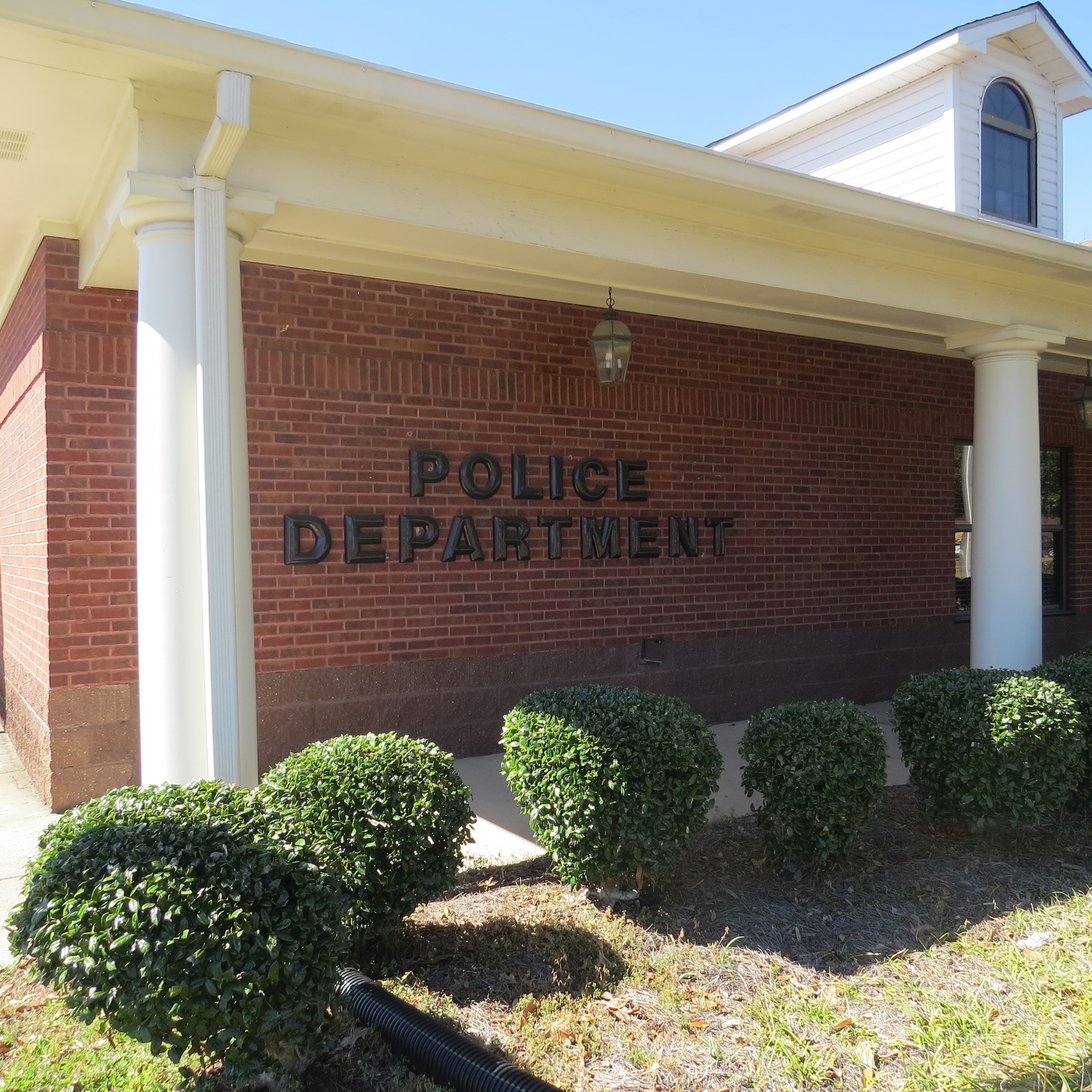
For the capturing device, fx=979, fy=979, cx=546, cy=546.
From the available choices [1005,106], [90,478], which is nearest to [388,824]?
[90,478]

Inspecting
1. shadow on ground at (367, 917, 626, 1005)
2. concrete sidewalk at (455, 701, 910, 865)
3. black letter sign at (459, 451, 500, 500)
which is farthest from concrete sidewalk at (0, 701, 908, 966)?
black letter sign at (459, 451, 500, 500)

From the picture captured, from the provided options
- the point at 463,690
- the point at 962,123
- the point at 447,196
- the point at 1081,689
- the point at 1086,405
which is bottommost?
the point at 463,690

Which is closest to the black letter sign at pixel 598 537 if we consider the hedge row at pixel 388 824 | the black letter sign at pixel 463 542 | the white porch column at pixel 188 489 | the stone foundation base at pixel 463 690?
the stone foundation base at pixel 463 690

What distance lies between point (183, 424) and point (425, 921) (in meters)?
2.36

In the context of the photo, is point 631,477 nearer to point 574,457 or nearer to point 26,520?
point 574,457

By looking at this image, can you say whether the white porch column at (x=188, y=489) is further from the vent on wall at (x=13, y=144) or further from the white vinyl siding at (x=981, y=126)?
the white vinyl siding at (x=981, y=126)

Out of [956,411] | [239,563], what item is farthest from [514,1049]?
[956,411]

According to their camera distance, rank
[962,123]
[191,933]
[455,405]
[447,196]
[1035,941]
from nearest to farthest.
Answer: [191,933], [1035,941], [447,196], [455,405], [962,123]

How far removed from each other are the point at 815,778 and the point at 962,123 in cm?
824

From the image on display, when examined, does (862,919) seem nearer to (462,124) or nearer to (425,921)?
(425,921)

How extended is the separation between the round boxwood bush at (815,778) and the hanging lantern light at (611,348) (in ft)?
9.36

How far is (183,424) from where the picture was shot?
4.09 metres

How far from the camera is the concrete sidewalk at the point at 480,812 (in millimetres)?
4965

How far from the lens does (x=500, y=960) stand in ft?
12.8
